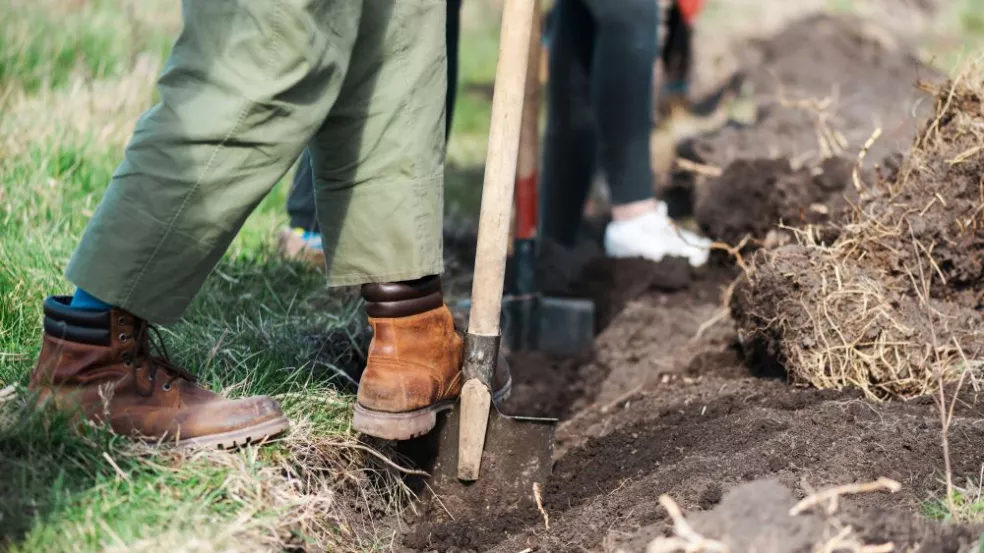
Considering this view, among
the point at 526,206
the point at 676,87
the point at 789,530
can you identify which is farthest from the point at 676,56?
the point at 789,530

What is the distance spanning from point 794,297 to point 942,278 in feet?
1.19

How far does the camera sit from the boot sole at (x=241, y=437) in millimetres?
1854

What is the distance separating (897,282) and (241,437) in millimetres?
1571

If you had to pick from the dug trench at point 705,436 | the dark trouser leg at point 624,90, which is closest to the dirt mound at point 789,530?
the dug trench at point 705,436

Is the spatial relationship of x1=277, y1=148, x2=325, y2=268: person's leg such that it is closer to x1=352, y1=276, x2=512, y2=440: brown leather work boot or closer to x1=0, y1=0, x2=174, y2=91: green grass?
x1=352, y1=276, x2=512, y2=440: brown leather work boot

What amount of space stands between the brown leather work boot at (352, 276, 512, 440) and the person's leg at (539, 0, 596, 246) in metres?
1.83

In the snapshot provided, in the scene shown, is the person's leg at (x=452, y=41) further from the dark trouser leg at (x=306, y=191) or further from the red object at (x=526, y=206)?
the red object at (x=526, y=206)

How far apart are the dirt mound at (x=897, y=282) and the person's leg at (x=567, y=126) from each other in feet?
4.63

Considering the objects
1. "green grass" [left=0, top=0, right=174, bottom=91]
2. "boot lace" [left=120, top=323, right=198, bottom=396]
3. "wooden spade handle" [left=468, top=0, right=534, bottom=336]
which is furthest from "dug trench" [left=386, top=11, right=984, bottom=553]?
"green grass" [left=0, top=0, right=174, bottom=91]

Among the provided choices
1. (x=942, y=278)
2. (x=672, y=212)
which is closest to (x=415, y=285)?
(x=942, y=278)

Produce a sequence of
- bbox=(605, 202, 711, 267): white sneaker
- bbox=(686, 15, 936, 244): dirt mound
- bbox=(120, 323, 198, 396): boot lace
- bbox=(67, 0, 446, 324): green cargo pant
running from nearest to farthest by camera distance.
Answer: bbox=(67, 0, 446, 324): green cargo pant < bbox=(120, 323, 198, 396): boot lace < bbox=(686, 15, 936, 244): dirt mound < bbox=(605, 202, 711, 267): white sneaker

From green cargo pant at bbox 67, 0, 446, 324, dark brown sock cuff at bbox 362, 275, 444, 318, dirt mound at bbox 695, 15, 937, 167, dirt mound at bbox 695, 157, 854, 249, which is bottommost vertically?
dirt mound at bbox 695, 15, 937, 167

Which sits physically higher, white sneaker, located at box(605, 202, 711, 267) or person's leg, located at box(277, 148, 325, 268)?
person's leg, located at box(277, 148, 325, 268)

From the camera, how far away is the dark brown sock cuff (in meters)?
2.11
